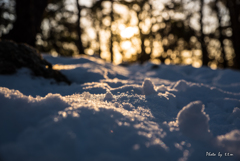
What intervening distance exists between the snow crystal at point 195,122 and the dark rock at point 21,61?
1834mm

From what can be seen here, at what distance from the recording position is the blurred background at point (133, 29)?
7218 mm

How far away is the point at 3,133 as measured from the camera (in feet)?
3.26

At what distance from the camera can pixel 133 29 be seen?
16.2 m

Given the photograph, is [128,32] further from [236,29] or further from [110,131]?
[110,131]

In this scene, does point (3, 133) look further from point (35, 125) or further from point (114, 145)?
point (114, 145)

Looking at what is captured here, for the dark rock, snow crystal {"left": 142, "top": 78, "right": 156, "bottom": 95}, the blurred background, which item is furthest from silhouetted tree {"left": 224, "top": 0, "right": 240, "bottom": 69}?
the dark rock

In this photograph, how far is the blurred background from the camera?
7.22 m

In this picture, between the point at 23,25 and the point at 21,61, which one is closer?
the point at 21,61

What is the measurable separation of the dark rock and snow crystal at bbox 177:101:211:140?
1834 mm

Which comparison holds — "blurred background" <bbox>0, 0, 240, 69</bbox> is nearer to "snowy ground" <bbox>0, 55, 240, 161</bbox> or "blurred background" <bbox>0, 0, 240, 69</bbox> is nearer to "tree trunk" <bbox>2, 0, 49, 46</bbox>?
"tree trunk" <bbox>2, 0, 49, 46</bbox>

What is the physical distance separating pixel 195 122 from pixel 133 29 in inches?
627

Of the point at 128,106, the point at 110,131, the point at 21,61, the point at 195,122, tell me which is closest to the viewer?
the point at 110,131

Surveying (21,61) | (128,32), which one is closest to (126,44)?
(128,32)

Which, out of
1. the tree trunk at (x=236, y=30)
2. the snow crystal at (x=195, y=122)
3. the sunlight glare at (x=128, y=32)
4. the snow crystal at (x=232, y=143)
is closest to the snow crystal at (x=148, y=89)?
the snow crystal at (x=195, y=122)
